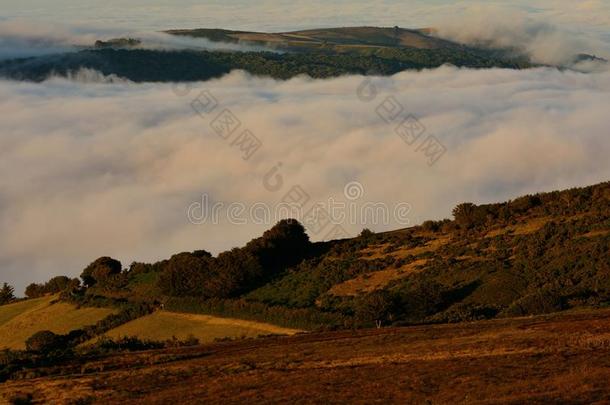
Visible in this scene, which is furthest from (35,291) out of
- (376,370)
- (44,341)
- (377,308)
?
(376,370)

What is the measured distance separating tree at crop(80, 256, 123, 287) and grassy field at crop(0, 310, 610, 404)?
132ft

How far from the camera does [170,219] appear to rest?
197000 millimetres

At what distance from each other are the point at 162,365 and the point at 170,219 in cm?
15608

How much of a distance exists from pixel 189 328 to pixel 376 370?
3097 cm

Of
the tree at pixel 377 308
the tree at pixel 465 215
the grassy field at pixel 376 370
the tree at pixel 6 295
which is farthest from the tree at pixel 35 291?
the grassy field at pixel 376 370

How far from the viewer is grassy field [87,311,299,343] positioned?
201 ft

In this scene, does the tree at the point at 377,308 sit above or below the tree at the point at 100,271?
below

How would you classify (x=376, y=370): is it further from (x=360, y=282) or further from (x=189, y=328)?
(x=360, y=282)

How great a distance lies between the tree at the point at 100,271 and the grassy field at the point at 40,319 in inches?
201

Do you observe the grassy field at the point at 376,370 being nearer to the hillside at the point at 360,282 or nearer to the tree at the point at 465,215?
the hillside at the point at 360,282

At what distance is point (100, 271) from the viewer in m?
87.0

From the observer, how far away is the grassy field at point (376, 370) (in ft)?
104

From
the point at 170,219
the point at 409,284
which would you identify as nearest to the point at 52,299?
the point at 409,284

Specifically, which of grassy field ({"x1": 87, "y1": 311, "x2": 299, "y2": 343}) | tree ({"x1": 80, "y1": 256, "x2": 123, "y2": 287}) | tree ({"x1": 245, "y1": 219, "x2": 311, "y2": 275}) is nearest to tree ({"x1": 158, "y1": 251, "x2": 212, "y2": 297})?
grassy field ({"x1": 87, "y1": 311, "x2": 299, "y2": 343})
